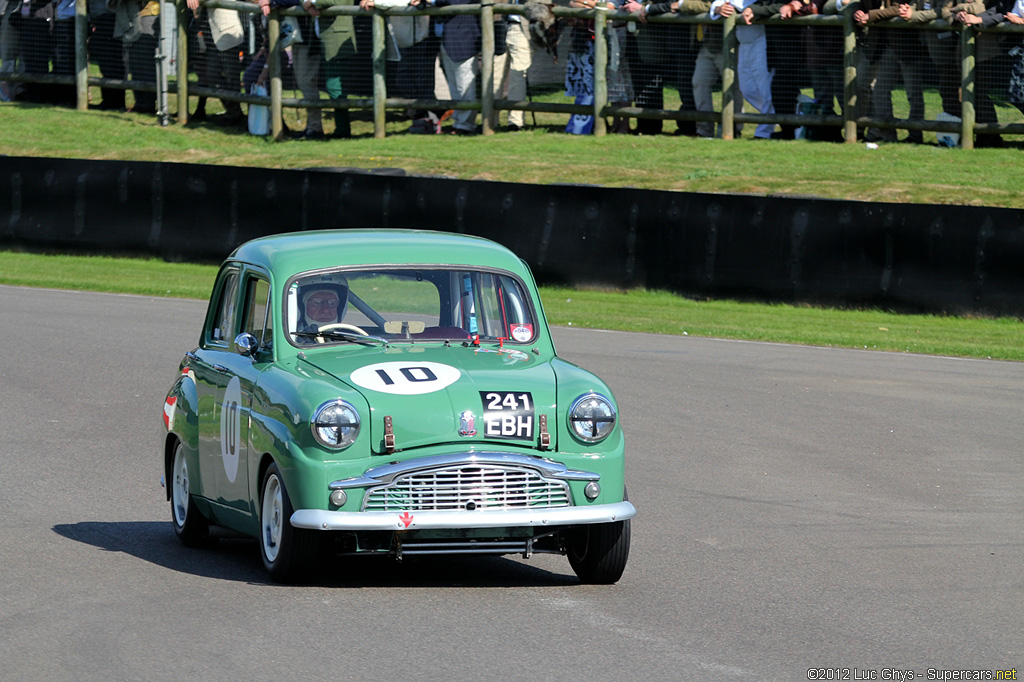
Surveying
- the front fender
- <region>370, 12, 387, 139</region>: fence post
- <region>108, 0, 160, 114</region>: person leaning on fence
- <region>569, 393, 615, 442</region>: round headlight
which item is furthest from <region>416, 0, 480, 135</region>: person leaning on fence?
<region>569, 393, 615, 442</region>: round headlight

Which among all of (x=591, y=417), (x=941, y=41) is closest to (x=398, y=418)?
(x=591, y=417)

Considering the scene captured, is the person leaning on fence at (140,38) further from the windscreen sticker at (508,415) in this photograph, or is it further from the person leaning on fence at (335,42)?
the windscreen sticker at (508,415)

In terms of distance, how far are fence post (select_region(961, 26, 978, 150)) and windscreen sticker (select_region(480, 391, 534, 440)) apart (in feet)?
53.8

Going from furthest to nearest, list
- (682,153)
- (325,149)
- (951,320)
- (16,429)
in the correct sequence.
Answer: (325,149) < (682,153) < (951,320) < (16,429)

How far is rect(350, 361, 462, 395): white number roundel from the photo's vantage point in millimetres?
6688

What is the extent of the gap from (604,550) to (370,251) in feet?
6.26

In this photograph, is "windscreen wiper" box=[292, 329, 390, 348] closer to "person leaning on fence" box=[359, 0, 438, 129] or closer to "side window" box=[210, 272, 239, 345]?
"side window" box=[210, 272, 239, 345]

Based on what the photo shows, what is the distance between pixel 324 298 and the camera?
7613mm

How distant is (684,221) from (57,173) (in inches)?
351

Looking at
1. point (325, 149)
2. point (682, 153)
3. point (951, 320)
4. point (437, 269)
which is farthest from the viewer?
point (325, 149)

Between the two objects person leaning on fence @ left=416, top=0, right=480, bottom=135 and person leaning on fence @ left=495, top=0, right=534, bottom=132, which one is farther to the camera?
person leaning on fence @ left=416, top=0, right=480, bottom=135

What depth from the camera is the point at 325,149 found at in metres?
25.9

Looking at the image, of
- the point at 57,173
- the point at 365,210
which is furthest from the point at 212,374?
the point at 57,173

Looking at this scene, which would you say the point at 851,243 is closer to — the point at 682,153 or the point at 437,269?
the point at 682,153
